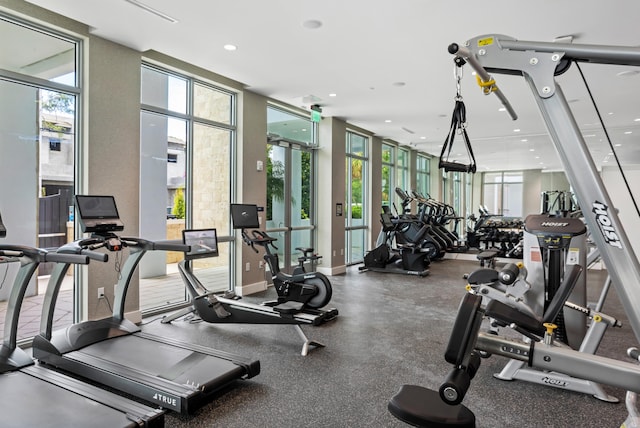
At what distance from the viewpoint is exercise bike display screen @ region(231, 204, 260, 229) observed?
4.85 meters

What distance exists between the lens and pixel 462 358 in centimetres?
141

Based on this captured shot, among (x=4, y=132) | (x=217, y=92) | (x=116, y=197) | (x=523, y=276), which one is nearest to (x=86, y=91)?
(x=4, y=132)

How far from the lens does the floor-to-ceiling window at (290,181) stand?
7027 mm

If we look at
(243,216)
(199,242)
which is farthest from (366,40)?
(199,242)

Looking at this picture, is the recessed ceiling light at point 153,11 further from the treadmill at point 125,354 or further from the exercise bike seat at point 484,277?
the exercise bike seat at point 484,277

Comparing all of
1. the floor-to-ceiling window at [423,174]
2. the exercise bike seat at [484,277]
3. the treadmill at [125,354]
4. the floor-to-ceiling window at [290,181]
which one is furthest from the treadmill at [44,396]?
the floor-to-ceiling window at [423,174]

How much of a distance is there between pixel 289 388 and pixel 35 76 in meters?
3.75

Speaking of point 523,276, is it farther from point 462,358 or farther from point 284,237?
point 284,237

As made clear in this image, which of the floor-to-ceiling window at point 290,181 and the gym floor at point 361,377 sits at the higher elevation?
the floor-to-ceiling window at point 290,181

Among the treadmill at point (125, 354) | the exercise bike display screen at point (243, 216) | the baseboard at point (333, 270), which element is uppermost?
the exercise bike display screen at point (243, 216)

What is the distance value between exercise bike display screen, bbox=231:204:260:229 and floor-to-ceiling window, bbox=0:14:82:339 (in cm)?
172

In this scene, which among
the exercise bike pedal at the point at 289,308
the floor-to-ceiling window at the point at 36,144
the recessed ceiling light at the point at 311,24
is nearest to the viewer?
the floor-to-ceiling window at the point at 36,144

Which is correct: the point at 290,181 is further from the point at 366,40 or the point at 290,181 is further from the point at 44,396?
the point at 44,396

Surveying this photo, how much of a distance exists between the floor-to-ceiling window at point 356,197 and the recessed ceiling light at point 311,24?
491 cm
